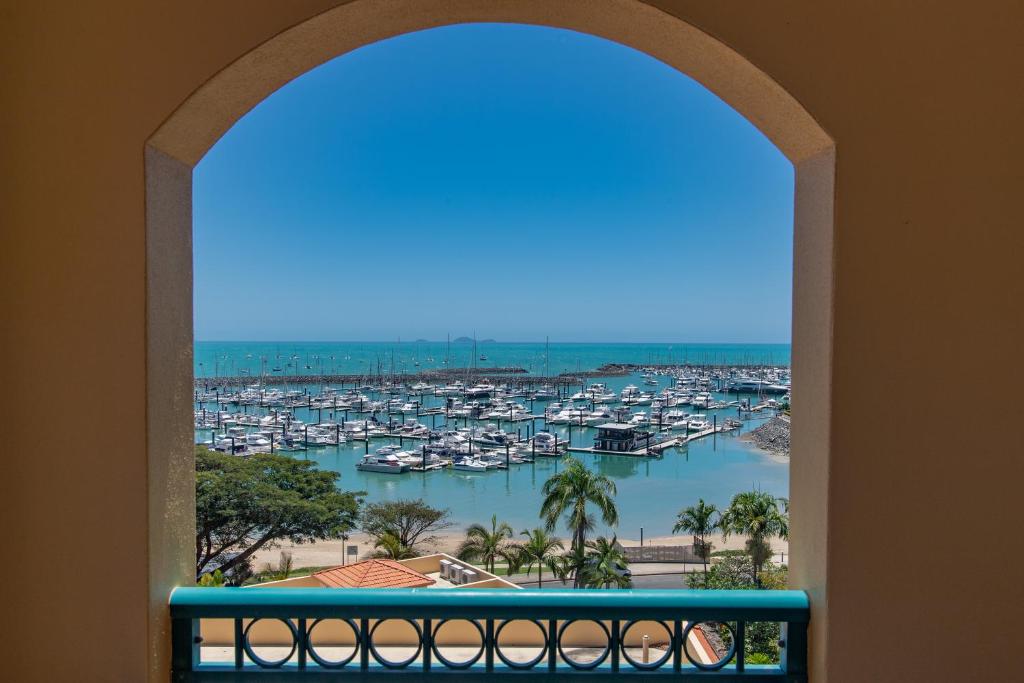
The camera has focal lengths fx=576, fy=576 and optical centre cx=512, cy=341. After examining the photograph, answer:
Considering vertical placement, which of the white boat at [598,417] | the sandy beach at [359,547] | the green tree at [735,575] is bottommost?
the sandy beach at [359,547]

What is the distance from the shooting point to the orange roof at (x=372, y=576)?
6.86 metres

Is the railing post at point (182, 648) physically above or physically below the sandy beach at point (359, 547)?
above

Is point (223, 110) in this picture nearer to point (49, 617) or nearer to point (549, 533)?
point (49, 617)

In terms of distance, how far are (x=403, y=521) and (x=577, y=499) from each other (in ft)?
22.3

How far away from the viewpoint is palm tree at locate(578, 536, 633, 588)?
13539 mm

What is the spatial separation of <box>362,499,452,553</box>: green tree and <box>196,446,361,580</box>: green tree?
75.1 inches

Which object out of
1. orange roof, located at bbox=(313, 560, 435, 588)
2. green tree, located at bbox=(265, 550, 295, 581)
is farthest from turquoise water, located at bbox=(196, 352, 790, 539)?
orange roof, located at bbox=(313, 560, 435, 588)

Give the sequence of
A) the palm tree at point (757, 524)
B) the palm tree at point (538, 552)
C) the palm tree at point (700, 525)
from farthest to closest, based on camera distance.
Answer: the palm tree at point (700, 525) < the palm tree at point (757, 524) < the palm tree at point (538, 552)

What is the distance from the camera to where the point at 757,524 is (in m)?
15.5

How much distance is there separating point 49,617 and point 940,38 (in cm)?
230

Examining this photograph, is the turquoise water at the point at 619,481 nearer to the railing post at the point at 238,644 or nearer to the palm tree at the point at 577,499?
the palm tree at the point at 577,499

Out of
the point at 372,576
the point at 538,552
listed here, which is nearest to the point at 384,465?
the point at 538,552

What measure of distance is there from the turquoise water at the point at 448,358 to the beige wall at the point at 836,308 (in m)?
41.3

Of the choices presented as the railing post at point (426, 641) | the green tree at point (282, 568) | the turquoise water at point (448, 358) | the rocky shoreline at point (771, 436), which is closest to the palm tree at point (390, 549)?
the green tree at point (282, 568)
